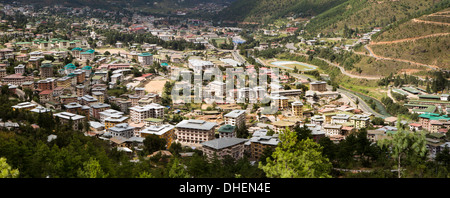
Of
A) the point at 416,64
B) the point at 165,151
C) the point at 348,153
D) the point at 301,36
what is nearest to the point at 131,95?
the point at 165,151

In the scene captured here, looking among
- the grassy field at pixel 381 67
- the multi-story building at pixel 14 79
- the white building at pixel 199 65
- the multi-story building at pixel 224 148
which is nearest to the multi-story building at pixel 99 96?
the multi-story building at pixel 14 79

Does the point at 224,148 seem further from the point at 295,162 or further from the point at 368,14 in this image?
the point at 368,14

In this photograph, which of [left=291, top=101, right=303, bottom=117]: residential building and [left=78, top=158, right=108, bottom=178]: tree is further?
[left=291, top=101, right=303, bottom=117]: residential building

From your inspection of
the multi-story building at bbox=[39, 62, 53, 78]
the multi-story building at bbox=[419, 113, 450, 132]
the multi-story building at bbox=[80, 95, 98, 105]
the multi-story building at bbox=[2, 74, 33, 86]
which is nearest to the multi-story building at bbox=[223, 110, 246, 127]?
the multi-story building at bbox=[80, 95, 98, 105]

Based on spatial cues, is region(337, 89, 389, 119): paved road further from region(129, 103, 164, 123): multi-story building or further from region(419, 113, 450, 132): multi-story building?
region(129, 103, 164, 123): multi-story building

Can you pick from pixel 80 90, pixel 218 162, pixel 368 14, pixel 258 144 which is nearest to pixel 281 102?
pixel 258 144

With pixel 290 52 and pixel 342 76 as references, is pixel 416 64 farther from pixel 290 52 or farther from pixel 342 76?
pixel 290 52
